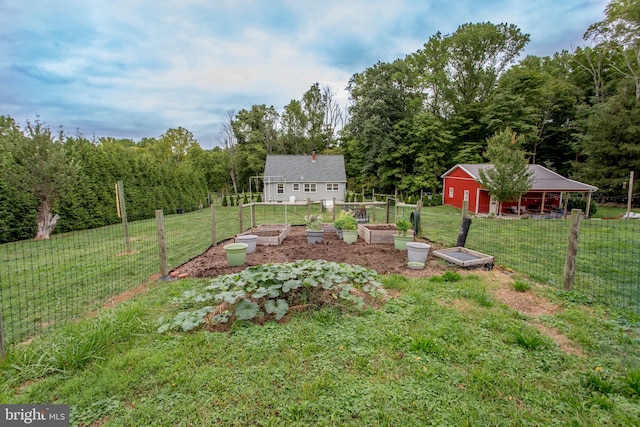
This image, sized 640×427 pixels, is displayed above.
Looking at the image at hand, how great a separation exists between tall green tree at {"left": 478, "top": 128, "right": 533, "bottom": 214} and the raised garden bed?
1016cm

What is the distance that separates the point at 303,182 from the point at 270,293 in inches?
823

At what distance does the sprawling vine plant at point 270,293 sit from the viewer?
2.95m

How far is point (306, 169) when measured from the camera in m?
24.2

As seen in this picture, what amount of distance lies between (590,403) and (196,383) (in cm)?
268

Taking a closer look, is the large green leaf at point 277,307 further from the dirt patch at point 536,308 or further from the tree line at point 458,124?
the tree line at point 458,124

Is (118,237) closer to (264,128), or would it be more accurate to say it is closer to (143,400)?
(143,400)

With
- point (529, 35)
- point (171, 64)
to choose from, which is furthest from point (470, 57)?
point (171, 64)

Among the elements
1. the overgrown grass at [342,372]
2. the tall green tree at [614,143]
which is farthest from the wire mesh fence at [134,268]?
the tall green tree at [614,143]

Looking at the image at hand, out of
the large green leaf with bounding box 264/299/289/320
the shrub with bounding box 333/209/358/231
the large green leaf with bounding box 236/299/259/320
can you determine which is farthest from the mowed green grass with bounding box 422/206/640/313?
the large green leaf with bounding box 236/299/259/320

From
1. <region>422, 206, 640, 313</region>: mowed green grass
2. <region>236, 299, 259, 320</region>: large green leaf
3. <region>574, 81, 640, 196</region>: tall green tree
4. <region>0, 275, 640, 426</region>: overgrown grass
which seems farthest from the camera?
<region>574, 81, 640, 196</region>: tall green tree

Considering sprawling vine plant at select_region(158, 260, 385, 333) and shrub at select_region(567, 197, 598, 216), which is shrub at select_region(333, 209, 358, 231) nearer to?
sprawling vine plant at select_region(158, 260, 385, 333)

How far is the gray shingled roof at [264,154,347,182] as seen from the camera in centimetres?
2366

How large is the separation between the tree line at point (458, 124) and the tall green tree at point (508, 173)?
0.87m

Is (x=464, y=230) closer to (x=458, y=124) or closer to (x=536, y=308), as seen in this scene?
(x=536, y=308)
